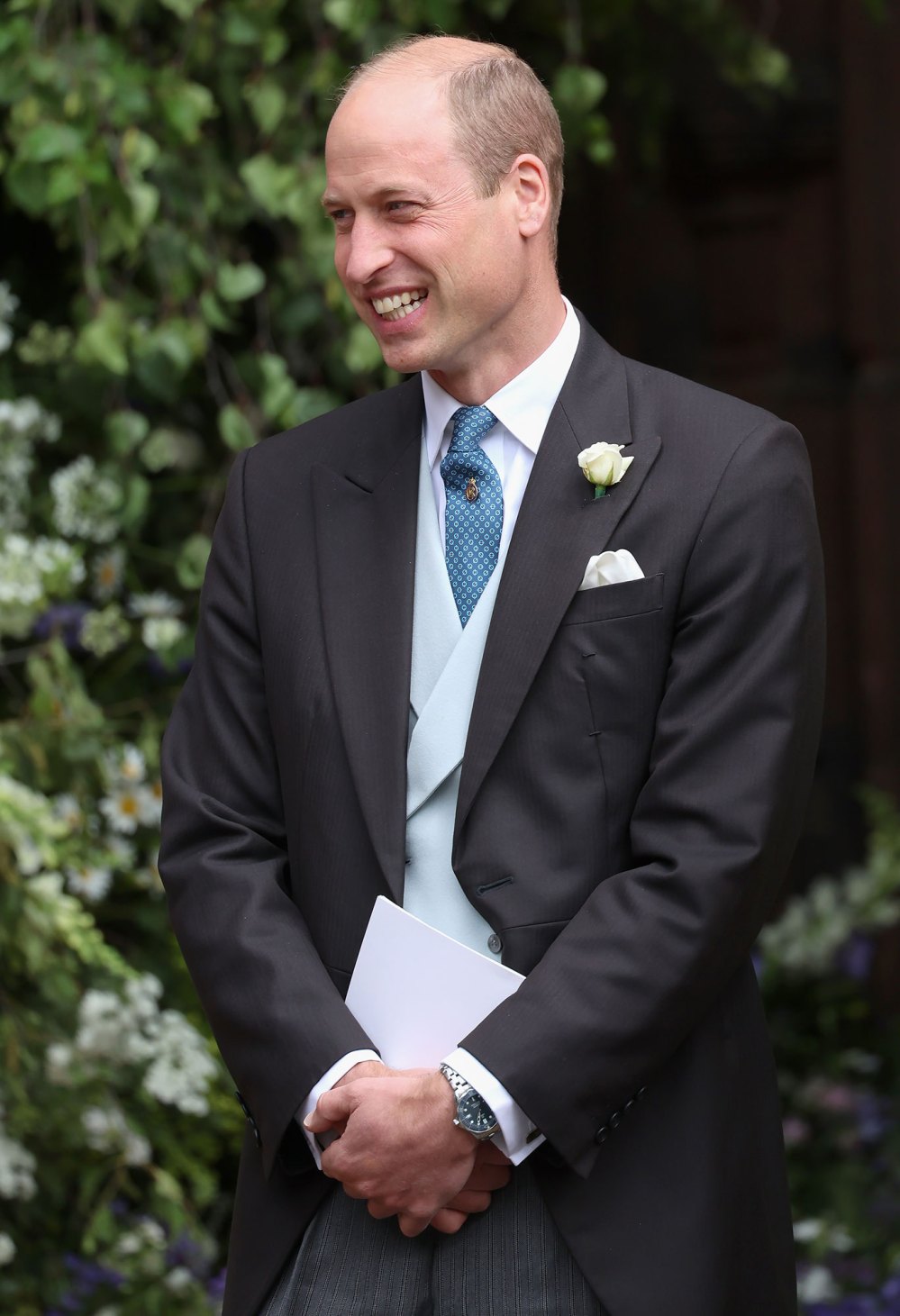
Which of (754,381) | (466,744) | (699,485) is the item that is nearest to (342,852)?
(466,744)

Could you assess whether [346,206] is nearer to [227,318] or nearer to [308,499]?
[308,499]

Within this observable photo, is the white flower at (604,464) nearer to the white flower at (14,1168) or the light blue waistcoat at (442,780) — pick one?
the light blue waistcoat at (442,780)

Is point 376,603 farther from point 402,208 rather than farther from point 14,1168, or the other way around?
point 14,1168

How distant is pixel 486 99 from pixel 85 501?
4.32 ft

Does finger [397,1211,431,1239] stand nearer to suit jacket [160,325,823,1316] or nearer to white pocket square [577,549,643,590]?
suit jacket [160,325,823,1316]

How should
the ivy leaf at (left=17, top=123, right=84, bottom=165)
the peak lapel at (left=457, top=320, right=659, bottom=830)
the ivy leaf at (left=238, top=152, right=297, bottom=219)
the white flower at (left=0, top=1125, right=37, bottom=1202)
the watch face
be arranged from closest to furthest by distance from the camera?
the watch face → the peak lapel at (left=457, top=320, right=659, bottom=830) → the white flower at (left=0, top=1125, right=37, bottom=1202) → the ivy leaf at (left=17, top=123, right=84, bottom=165) → the ivy leaf at (left=238, top=152, right=297, bottom=219)

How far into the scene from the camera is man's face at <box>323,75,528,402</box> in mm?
1572

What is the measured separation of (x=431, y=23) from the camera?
9.10 ft

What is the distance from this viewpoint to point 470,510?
5.52 feet

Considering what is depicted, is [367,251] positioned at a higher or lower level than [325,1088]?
higher

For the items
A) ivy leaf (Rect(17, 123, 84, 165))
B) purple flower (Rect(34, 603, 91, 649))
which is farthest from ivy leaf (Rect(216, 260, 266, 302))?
purple flower (Rect(34, 603, 91, 649))

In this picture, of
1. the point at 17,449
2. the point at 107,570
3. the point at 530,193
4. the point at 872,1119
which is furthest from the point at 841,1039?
the point at 530,193

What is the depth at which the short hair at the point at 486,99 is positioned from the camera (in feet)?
5.22

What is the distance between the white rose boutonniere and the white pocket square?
68 mm
